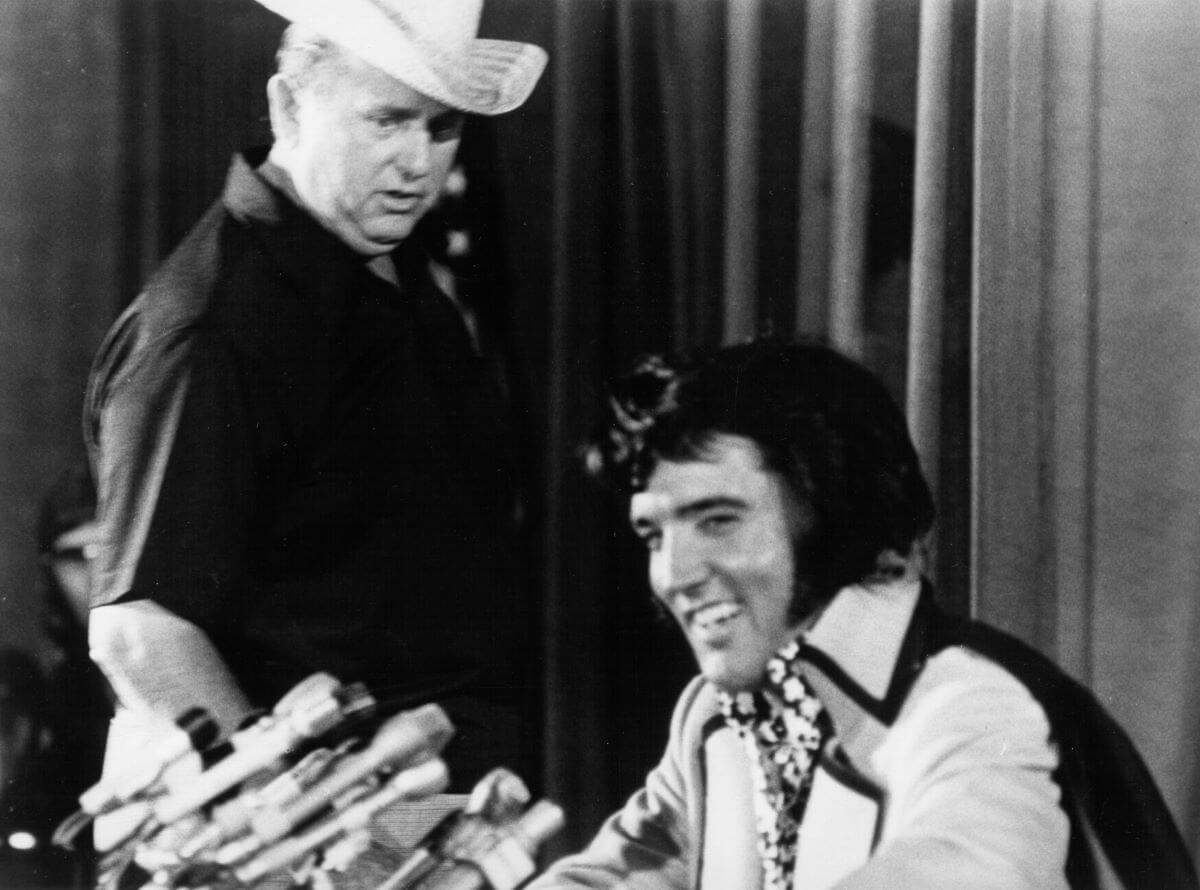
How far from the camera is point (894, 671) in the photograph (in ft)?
5.53

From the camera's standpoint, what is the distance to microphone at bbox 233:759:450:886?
5.63ft

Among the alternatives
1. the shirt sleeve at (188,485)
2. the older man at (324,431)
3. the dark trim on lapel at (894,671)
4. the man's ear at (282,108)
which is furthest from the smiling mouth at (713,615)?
the man's ear at (282,108)

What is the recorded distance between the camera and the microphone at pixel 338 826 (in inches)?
67.6

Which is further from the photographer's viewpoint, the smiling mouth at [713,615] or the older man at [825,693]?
the smiling mouth at [713,615]

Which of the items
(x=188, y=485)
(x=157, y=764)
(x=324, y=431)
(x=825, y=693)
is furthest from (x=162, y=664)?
(x=825, y=693)

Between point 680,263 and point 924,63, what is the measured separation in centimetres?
42

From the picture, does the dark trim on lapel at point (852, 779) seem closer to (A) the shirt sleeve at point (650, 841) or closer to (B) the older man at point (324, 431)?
(A) the shirt sleeve at point (650, 841)

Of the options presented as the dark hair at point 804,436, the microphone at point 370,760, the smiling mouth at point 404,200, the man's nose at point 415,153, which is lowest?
the microphone at point 370,760

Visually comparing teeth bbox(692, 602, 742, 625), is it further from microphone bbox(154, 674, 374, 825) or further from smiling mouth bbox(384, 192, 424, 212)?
smiling mouth bbox(384, 192, 424, 212)

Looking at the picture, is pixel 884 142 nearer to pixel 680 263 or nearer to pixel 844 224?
pixel 844 224

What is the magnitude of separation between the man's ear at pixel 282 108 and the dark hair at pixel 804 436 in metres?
0.55

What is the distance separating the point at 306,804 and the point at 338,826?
0.05 m

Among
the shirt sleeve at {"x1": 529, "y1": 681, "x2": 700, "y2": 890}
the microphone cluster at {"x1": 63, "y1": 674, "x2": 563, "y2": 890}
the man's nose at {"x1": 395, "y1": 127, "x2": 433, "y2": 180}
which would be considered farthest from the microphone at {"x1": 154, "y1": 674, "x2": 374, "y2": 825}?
the man's nose at {"x1": 395, "y1": 127, "x2": 433, "y2": 180}

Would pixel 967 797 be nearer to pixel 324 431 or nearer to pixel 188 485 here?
pixel 324 431
